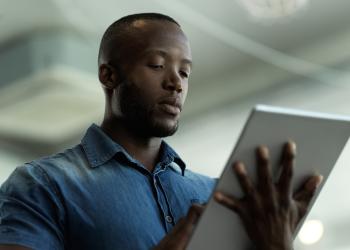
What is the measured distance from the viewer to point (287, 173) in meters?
0.92

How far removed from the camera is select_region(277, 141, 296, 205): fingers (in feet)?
3.03

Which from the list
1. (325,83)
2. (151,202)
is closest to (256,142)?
(151,202)

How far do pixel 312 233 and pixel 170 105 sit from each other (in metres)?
3.07

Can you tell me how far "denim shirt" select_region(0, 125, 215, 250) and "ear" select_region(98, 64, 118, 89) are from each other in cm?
11

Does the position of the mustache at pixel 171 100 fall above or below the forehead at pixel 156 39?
below

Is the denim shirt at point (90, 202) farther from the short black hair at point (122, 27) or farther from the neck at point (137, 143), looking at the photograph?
the short black hair at point (122, 27)

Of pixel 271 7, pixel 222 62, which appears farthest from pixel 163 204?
pixel 222 62

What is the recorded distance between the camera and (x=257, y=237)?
3.05 ft

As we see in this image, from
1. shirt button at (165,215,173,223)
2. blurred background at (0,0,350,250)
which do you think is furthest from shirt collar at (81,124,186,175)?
blurred background at (0,0,350,250)

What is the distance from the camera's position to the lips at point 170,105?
1.12m

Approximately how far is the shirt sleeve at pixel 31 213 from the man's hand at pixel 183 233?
6.2 inches

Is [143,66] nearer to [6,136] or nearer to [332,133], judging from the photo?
[332,133]

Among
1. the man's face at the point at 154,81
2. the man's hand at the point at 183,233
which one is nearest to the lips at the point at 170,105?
the man's face at the point at 154,81

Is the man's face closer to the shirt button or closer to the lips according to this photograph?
the lips
